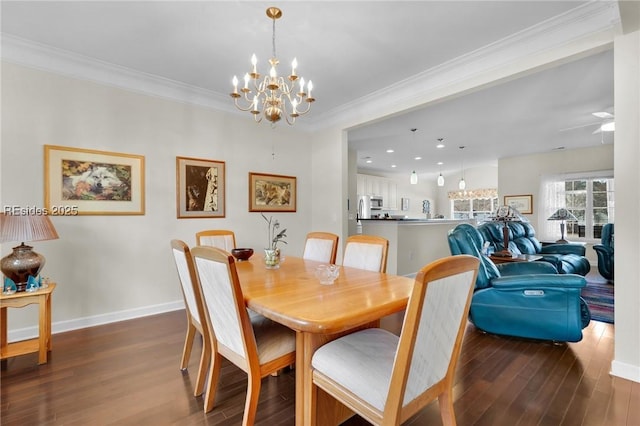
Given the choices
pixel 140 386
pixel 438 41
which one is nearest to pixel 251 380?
pixel 140 386

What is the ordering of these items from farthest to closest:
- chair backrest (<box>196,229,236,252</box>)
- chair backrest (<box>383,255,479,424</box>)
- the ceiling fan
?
the ceiling fan
chair backrest (<box>196,229,236,252</box>)
chair backrest (<box>383,255,479,424</box>)

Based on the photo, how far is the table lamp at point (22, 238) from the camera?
2062 mm

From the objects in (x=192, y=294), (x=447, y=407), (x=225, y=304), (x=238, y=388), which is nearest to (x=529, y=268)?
(x=447, y=407)

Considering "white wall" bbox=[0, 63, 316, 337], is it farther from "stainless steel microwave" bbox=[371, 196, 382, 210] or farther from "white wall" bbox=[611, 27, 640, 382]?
"stainless steel microwave" bbox=[371, 196, 382, 210]

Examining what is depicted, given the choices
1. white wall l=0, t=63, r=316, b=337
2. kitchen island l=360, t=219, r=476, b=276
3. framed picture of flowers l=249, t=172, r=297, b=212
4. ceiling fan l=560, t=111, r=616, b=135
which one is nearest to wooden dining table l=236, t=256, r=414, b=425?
white wall l=0, t=63, r=316, b=337

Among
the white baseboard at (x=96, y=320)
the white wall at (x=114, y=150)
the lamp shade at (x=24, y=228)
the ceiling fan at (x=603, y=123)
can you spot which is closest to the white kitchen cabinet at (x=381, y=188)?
the ceiling fan at (x=603, y=123)

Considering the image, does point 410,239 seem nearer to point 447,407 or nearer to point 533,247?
point 533,247

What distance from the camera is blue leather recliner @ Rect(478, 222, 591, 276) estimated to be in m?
4.16

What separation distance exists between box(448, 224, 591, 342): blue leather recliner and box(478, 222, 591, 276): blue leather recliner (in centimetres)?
166

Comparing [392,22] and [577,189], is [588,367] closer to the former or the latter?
[392,22]

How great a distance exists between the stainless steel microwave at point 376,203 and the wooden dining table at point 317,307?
6.71 m

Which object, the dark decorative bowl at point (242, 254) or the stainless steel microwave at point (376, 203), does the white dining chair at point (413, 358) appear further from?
the stainless steel microwave at point (376, 203)

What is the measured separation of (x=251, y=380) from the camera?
1.36 metres

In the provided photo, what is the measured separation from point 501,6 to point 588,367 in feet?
8.85
